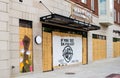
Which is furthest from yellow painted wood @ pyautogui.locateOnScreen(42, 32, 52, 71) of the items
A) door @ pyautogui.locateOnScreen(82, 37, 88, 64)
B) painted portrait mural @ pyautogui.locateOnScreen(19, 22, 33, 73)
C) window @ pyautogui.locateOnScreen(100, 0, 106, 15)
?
window @ pyautogui.locateOnScreen(100, 0, 106, 15)

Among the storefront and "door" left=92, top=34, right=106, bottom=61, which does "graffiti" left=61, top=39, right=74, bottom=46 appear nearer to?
the storefront

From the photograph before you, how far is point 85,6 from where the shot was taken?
24328 millimetres

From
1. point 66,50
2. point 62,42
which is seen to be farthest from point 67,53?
point 62,42

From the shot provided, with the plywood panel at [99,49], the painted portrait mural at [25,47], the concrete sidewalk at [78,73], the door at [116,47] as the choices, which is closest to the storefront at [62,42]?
the concrete sidewalk at [78,73]

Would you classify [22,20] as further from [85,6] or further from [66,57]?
[85,6]

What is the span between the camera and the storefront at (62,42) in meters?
17.0

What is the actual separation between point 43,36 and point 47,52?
1.16 m

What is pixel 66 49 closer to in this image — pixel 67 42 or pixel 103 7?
pixel 67 42

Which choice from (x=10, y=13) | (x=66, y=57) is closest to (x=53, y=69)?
(x=66, y=57)

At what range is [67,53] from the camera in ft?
66.1

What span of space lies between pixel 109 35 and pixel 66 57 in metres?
14.4

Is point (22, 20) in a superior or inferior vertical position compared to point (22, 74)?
superior

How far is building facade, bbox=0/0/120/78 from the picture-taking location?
13180 mm

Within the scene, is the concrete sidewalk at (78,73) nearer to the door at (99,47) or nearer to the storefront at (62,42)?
the storefront at (62,42)
